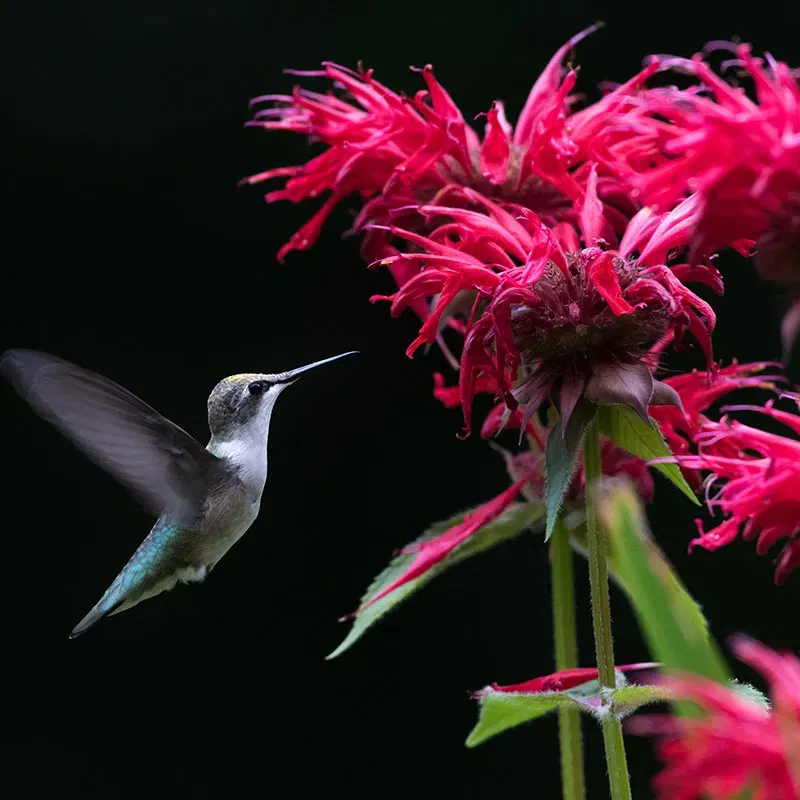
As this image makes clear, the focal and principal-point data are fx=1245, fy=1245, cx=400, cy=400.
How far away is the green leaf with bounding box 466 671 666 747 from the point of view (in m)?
0.46

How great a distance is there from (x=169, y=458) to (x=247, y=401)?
0.19 ft

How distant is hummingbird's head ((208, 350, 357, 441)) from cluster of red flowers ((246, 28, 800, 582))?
0.08 meters

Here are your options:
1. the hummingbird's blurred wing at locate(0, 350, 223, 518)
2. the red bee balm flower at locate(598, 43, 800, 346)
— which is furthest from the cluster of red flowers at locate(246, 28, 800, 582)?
the hummingbird's blurred wing at locate(0, 350, 223, 518)

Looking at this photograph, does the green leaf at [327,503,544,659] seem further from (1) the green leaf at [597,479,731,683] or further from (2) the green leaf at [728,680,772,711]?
(1) the green leaf at [597,479,731,683]

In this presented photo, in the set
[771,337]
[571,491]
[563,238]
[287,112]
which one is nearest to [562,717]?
[571,491]

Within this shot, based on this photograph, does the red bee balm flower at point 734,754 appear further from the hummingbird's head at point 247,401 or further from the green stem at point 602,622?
the hummingbird's head at point 247,401

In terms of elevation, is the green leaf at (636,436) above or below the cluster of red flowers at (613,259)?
below

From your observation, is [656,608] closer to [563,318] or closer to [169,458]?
[563,318]

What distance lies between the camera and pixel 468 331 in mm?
505

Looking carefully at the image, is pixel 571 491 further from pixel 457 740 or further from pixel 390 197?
pixel 457 740

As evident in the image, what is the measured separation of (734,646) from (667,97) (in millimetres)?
200

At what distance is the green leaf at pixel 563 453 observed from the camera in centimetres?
46

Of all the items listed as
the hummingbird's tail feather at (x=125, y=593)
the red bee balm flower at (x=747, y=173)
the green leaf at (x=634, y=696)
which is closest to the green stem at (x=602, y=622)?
the green leaf at (x=634, y=696)

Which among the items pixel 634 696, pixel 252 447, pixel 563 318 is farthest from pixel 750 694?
pixel 252 447
